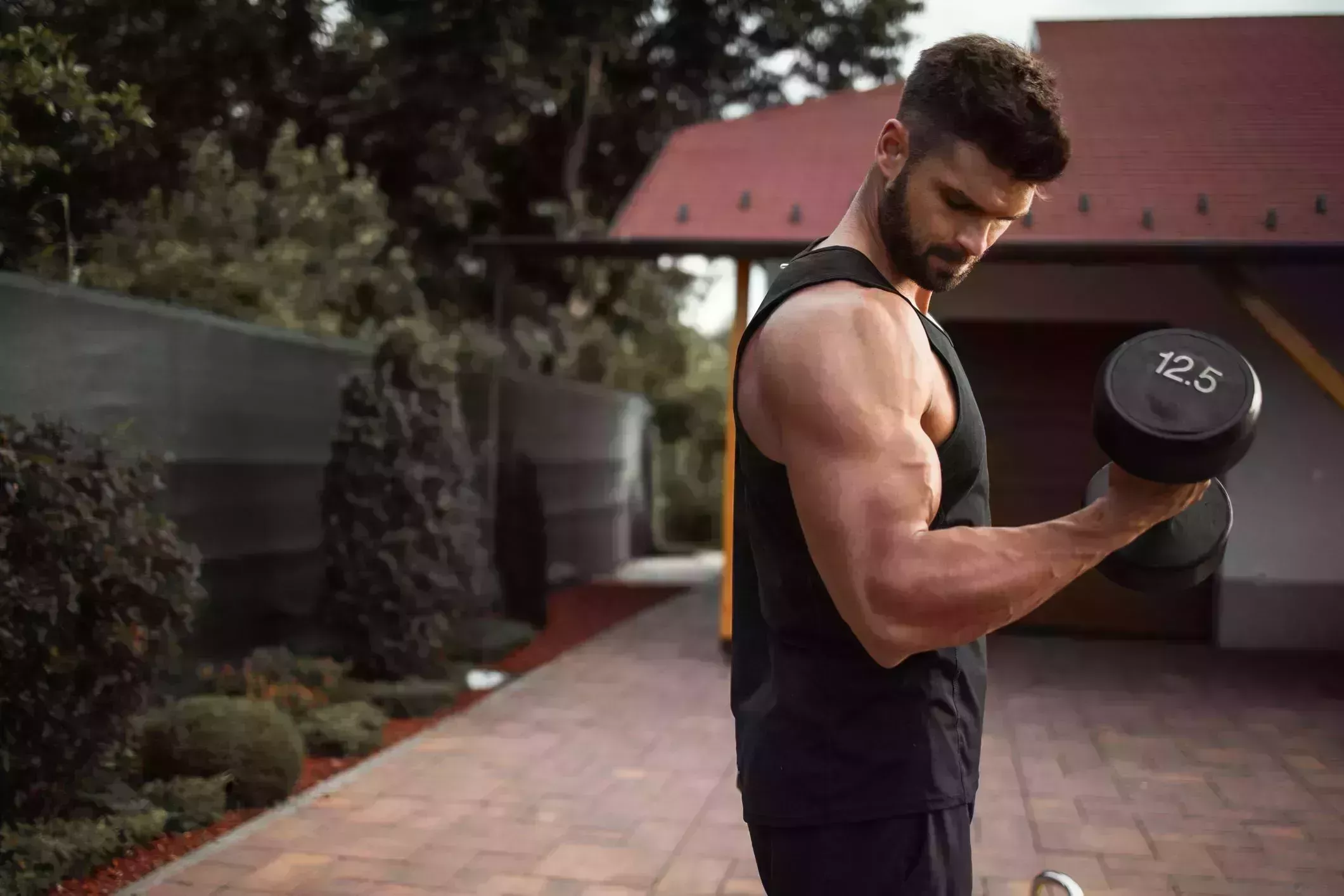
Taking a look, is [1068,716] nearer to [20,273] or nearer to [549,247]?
[549,247]

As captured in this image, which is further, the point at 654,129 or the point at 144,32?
the point at 654,129

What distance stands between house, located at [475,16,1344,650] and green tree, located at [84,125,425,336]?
2.28 m

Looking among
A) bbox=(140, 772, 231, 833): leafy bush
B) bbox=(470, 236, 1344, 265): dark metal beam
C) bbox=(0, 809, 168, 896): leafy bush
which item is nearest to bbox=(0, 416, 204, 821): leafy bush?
bbox=(0, 809, 168, 896): leafy bush

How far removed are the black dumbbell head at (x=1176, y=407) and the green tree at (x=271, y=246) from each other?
15.9ft

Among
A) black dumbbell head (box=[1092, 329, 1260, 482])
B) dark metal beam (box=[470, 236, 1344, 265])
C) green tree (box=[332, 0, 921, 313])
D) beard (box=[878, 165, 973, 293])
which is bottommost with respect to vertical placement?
black dumbbell head (box=[1092, 329, 1260, 482])

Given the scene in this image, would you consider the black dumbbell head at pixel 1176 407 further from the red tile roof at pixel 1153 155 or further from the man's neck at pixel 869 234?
the red tile roof at pixel 1153 155

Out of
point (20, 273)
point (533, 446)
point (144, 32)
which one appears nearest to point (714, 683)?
point (533, 446)

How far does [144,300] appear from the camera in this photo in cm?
468

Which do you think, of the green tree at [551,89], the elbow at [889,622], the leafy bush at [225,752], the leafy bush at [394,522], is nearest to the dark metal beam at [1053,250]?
the leafy bush at [394,522]

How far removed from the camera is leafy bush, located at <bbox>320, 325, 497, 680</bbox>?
18.2 ft

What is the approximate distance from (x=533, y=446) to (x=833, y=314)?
7.77 metres

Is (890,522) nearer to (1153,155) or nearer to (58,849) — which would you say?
(58,849)

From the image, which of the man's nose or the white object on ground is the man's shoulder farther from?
the white object on ground

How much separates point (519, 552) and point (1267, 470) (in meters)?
4.89
